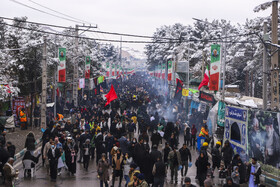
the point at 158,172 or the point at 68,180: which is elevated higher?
the point at 158,172

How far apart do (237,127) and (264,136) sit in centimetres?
269

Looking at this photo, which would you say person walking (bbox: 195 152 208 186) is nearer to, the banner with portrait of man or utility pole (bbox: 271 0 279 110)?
the banner with portrait of man

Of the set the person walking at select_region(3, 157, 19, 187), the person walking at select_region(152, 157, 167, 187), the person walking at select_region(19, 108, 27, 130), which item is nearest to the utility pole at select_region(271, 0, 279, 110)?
the person walking at select_region(152, 157, 167, 187)

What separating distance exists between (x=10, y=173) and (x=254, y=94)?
41840 millimetres

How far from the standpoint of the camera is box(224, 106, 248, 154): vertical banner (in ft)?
52.7

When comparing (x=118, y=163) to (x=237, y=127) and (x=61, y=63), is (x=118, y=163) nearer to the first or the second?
(x=237, y=127)

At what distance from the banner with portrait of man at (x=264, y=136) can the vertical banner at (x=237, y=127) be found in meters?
→ 0.52

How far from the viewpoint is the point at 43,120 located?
25.1 metres

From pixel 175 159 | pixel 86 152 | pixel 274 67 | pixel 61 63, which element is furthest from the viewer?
pixel 61 63

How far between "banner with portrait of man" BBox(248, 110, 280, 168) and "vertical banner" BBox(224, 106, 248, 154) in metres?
0.52

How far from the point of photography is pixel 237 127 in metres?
16.9

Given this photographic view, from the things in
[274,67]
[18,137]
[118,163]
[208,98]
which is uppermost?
[274,67]

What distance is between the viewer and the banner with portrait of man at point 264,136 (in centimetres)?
1345

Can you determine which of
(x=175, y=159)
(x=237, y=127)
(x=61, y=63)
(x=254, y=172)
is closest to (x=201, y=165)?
(x=175, y=159)
